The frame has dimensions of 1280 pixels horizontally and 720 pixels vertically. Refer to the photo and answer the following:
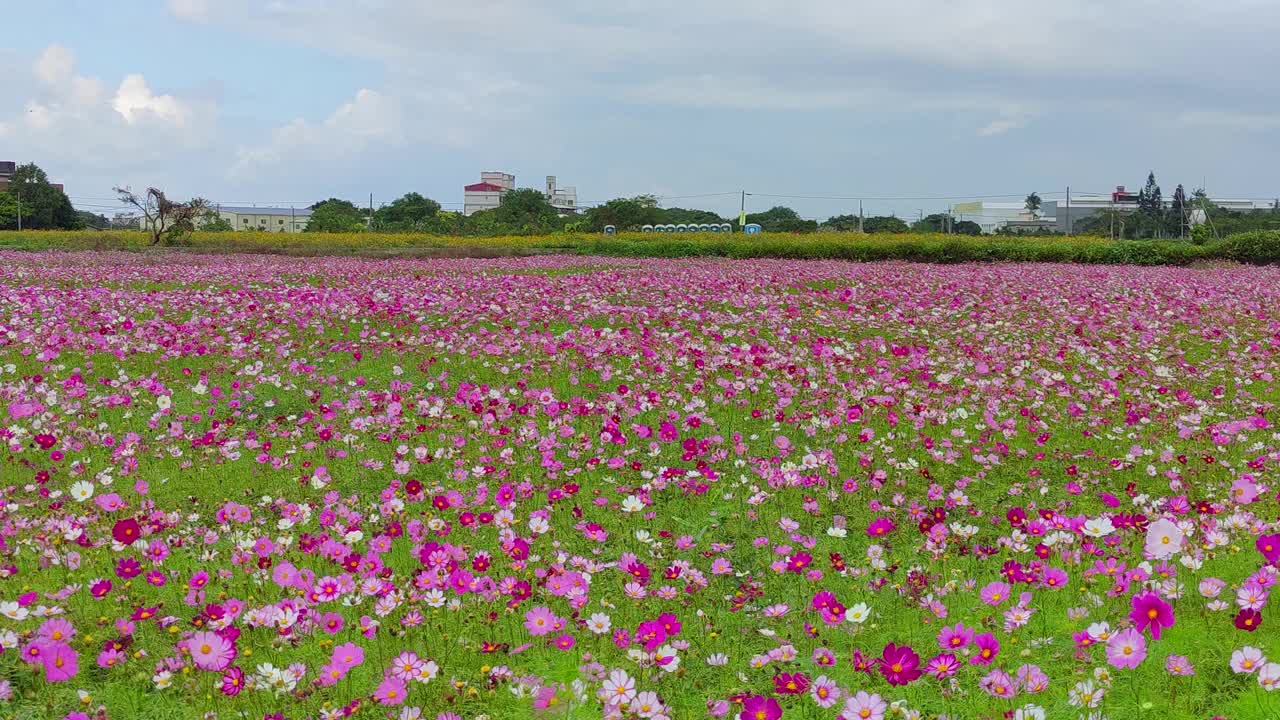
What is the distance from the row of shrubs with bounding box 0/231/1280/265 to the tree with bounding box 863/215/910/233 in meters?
28.4

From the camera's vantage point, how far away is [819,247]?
29.7 m

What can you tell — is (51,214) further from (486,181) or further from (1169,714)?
(486,181)

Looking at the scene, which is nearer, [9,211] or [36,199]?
[9,211]

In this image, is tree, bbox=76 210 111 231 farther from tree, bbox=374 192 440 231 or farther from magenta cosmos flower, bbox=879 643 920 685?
magenta cosmos flower, bbox=879 643 920 685

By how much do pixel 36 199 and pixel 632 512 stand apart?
253 ft

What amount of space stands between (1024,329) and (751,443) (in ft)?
19.5

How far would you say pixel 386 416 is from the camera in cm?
661

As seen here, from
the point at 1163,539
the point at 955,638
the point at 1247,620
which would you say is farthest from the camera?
the point at 1163,539

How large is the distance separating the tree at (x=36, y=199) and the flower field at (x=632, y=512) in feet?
219

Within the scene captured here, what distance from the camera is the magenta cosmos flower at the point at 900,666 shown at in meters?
2.39

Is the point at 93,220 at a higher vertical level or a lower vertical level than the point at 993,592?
higher

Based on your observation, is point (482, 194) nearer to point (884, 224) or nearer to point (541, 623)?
point (884, 224)

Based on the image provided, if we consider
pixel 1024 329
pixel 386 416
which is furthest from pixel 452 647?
pixel 1024 329

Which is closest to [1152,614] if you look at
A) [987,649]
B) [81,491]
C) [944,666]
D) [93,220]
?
[987,649]
